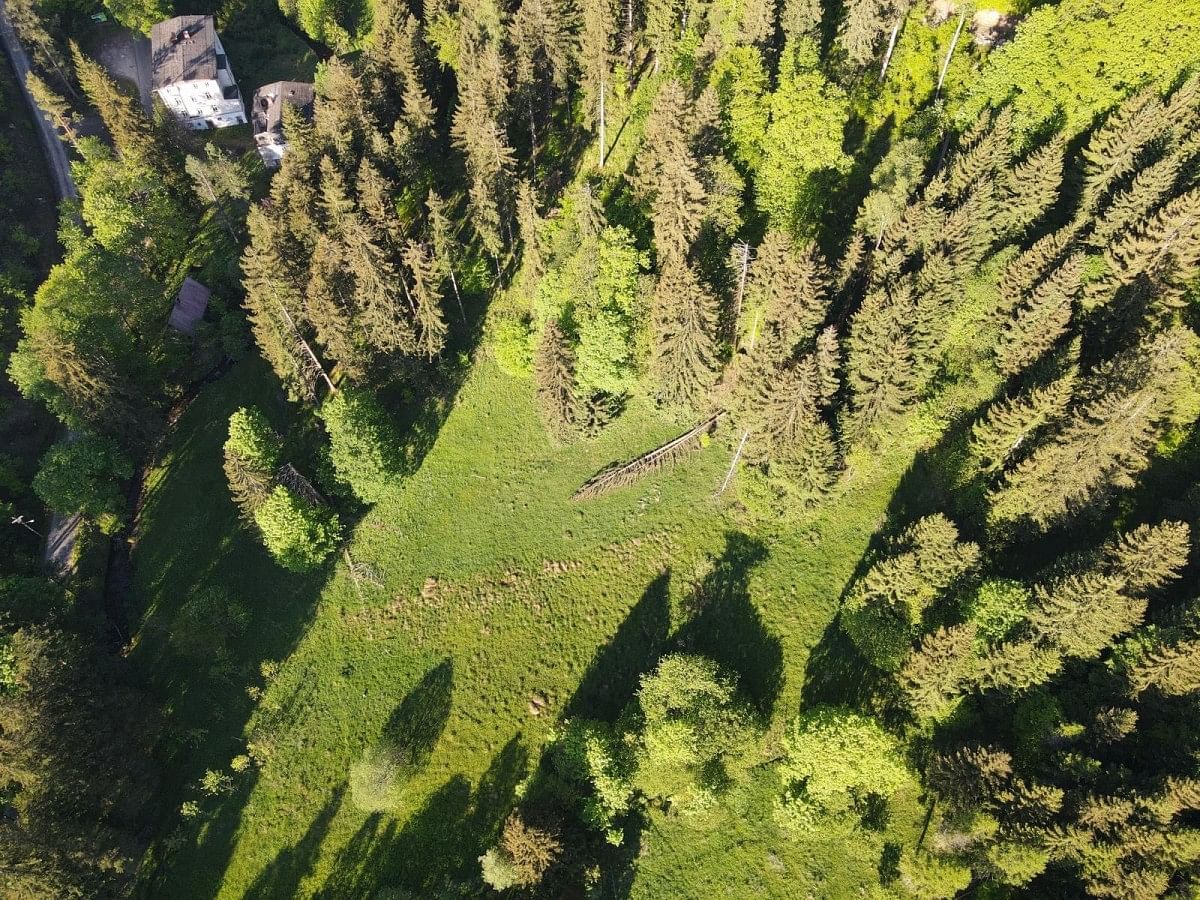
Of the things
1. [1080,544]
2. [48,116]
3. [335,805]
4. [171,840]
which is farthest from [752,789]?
[48,116]

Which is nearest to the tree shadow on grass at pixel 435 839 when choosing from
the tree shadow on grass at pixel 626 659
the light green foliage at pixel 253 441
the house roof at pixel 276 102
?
the tree shadow on grass at pixel 626 659

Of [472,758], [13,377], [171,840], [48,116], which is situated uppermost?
[48,116]

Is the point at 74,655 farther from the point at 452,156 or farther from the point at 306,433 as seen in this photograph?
the point at 452,156

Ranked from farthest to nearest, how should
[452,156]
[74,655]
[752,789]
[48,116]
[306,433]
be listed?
[48,116], [452,156], [306,433], [74,655], [752,789]

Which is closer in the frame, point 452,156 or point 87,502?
point 87,502

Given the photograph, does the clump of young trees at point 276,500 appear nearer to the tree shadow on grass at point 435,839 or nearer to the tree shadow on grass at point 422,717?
the tree shadow on grass at point 422,717

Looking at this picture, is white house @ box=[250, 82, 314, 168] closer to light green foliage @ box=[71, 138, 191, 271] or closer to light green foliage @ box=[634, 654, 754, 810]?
light green foliage @ box=[71, 138, 191, 271]
